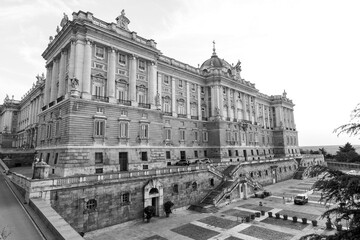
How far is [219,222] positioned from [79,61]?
85.2ft

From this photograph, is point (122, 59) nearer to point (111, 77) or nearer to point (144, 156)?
point (111, 77)

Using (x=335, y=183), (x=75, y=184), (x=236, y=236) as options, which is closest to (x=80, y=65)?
(x=75, y=184)

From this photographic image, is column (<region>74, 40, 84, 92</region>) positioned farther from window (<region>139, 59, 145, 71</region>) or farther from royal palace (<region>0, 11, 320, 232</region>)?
window (<region>139, 59, 145, 71</region>)

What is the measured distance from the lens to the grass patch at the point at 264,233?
20922 mm

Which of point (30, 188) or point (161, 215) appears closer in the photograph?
point (30, 188)

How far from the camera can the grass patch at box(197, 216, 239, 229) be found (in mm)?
24141

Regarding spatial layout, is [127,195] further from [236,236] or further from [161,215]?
[236,236]

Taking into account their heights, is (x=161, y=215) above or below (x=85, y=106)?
below

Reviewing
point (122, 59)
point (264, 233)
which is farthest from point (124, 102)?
point (264, 233)

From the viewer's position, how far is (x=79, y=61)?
27844 mm

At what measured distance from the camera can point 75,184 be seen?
2039 cm

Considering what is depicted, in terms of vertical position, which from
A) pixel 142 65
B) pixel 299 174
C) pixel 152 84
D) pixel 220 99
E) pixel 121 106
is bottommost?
pixel 299 174

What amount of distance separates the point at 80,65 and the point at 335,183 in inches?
1138

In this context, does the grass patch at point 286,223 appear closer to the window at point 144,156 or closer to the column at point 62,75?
the window at point 144,156
